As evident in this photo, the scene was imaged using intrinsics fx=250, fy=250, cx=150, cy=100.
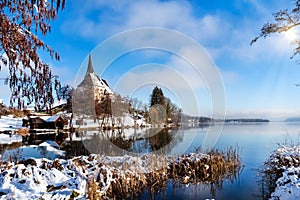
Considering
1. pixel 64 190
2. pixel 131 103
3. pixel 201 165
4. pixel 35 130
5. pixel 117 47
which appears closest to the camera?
pixel 64 190

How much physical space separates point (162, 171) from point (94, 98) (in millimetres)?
30215

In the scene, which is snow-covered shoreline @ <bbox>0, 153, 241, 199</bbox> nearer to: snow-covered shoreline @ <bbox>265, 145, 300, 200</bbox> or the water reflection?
the water reflection

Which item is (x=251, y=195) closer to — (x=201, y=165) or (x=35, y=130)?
(x=201, y=165)

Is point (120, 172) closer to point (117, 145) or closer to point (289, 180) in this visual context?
point (289, 180)

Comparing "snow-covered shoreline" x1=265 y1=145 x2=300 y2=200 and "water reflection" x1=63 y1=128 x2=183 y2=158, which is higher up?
"snow-covered shoreline" x1=265 y1=145 x2=300 y2=200

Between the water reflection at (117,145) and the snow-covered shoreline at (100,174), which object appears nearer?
the snow-covered shoreline at (100,174)

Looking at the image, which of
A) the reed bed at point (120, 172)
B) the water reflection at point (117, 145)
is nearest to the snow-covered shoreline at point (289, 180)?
the reed bed at point (120, 172)

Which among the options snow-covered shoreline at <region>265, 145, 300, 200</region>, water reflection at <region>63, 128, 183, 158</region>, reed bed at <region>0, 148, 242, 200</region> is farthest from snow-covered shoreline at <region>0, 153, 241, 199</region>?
snow-covered shoreline at <region>265, 145, 300, 200</region>

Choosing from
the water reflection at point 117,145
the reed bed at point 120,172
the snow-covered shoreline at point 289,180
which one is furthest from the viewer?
the water reflection at point 117,145

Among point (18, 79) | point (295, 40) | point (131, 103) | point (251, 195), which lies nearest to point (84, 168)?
point (18, 79)

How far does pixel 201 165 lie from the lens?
336 inches

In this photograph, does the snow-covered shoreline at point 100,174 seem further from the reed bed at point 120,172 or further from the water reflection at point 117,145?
the water reflection at point 117,145

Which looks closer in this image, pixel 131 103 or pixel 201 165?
pixel 201 165

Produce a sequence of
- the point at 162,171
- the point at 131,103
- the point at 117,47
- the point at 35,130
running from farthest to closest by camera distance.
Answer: the point at 131,103
the point at 35,130
the point at 117,47
the point at 162,171
